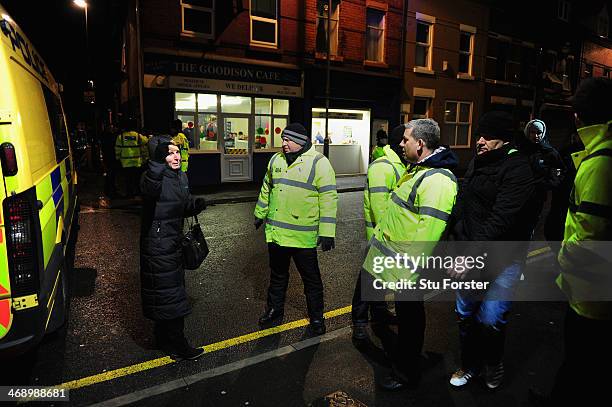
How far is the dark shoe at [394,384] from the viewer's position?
3.23m

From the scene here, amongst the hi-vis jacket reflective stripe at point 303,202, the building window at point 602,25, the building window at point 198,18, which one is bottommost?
the hi-vis jacket reflective stripe at point 303,202

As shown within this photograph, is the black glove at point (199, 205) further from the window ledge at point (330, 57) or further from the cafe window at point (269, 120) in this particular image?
the window ledge at point (330, 57)

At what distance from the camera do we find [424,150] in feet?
9.86

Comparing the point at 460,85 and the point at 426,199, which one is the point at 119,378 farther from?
the point at 460,85

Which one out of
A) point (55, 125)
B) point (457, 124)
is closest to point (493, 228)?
point (55, 125)

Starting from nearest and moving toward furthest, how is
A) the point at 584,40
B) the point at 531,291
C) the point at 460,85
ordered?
1. the point at 531,291
2. the point at 460,85
3. the point at 584,40

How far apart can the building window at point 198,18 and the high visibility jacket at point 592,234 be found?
1391 cm

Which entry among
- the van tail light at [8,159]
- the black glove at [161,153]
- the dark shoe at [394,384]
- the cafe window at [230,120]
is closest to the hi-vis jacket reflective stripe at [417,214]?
the dark shoe at [394,384]

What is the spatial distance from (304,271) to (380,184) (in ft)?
3.49

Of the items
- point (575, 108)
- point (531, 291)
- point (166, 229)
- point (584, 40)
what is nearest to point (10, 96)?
point (166, 229)

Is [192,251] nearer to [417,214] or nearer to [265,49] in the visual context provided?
[417,214]

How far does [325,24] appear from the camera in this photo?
56.4ft

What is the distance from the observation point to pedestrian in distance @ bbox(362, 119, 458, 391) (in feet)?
9.36

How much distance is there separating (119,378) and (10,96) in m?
2.18
